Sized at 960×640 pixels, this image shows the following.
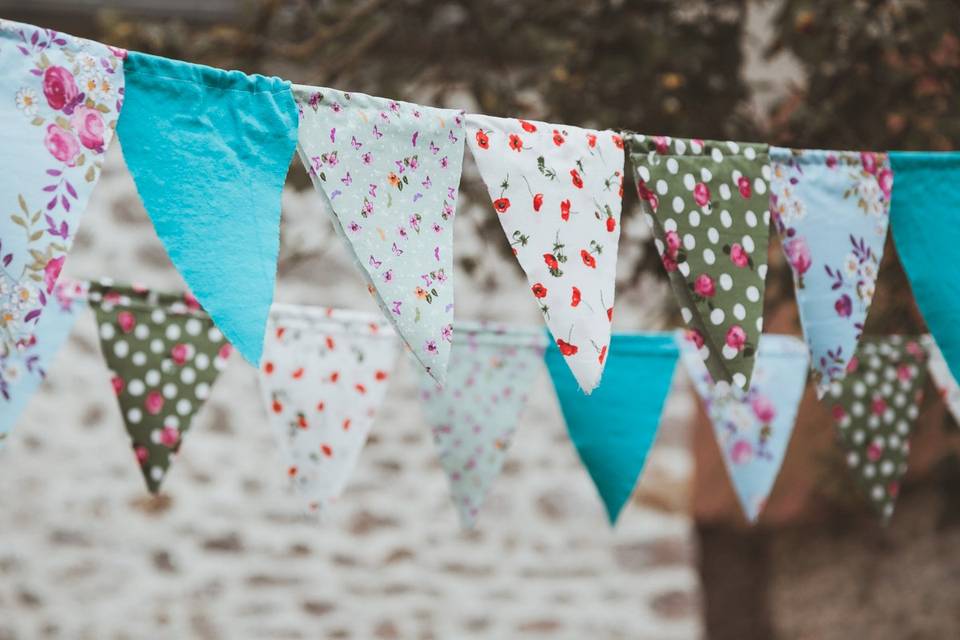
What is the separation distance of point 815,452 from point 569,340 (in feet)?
7.46

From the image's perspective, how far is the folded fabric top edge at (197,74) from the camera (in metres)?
1.28

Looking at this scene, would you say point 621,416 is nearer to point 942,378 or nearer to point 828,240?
point 828,240

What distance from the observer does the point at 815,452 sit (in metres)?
3.42

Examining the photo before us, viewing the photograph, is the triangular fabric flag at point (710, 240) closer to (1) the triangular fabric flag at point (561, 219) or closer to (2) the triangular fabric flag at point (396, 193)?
(1) the triangular fabric flag at point (561, 219)

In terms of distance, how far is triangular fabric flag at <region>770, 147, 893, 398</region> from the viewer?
1.66 meters

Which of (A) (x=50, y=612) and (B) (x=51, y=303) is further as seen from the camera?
(A) (x=50, y=612)

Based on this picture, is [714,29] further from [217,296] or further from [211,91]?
[217,296]

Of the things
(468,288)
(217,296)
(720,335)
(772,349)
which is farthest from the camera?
(468,288)

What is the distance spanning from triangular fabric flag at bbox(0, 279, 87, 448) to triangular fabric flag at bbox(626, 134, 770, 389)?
111 centimetres

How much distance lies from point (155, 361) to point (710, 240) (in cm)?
111

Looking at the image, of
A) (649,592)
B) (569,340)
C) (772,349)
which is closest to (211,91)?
(569,340)

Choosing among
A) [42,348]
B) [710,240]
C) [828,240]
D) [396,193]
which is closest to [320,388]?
[42,348]

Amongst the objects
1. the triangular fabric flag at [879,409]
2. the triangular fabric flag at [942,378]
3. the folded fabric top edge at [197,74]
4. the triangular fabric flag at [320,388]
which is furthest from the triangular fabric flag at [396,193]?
the triangular fabric flag at [942,378]

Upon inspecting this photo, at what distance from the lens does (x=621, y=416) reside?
2.15m
